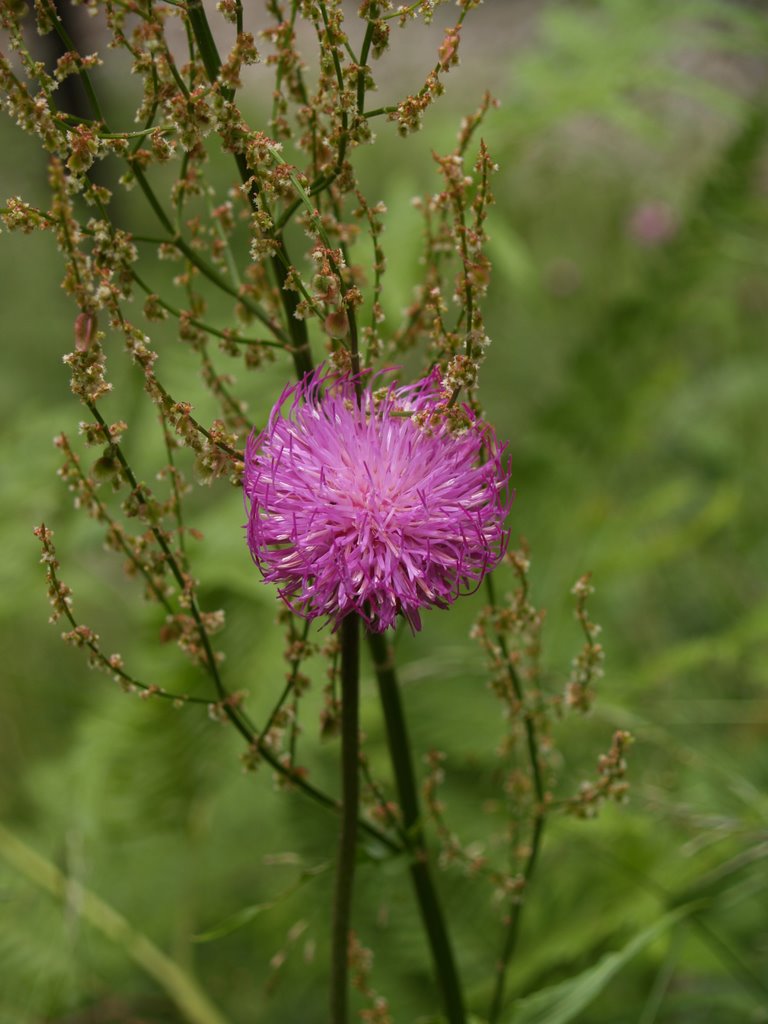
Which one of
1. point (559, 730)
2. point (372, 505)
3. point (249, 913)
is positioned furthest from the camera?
point (559, 730)

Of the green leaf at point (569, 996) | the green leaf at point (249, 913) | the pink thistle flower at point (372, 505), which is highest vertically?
the pink thistle flower at point (372, 505)

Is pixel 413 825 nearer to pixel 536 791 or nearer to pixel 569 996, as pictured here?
pixel 536 791

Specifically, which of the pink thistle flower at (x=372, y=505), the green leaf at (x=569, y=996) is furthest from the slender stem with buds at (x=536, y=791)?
the pink thistle flower at (x=372, y=505)

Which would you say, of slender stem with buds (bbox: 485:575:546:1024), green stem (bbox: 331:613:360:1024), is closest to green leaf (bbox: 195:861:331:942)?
green stem (bbox: 331:613:360:1024)

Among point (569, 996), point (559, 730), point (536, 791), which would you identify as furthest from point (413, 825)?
point (559, 730)

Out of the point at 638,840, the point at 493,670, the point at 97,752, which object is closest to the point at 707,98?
the point at 638,840

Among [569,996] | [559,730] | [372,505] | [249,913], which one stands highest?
[559,730]

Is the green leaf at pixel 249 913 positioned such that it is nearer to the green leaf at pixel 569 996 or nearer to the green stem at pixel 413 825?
the green stem at pixel 413 825
